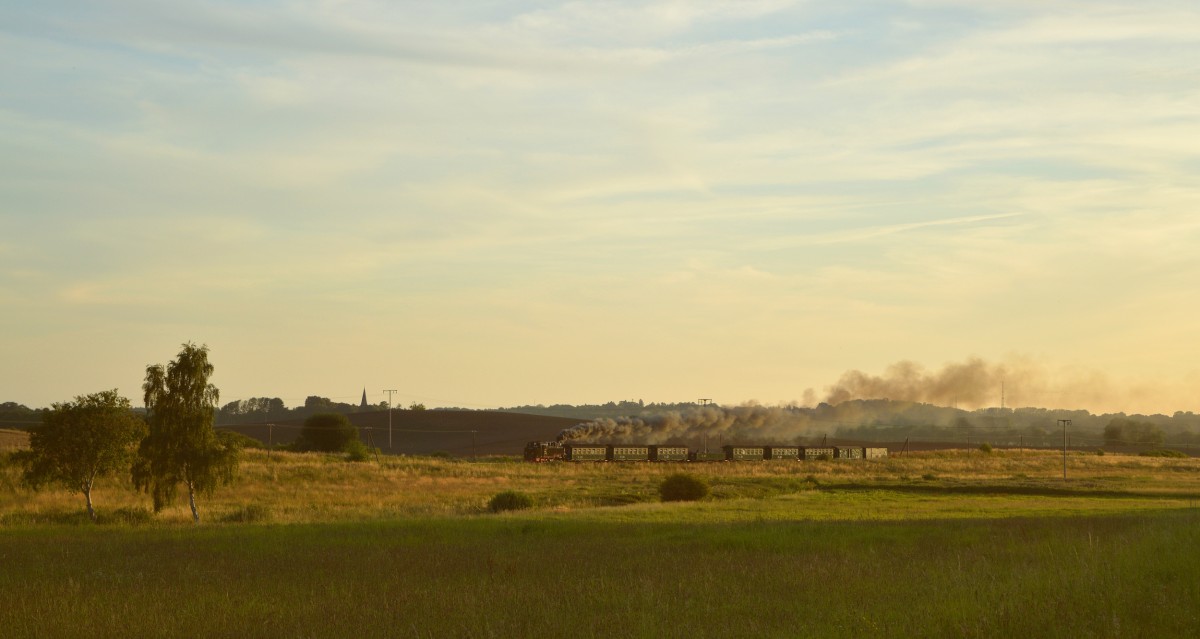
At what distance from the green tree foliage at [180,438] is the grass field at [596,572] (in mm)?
1778

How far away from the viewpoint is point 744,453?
5290 inches

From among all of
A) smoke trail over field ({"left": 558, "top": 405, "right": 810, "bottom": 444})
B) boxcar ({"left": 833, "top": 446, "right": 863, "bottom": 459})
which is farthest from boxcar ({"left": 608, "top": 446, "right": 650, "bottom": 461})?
boxcar ({"left": 833, "top": 446, "right": 863, "bottom": 459})

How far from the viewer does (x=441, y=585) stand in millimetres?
21422

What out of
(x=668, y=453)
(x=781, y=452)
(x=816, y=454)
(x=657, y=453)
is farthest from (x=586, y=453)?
(x=816, y=454)

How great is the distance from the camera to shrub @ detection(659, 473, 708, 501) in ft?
216

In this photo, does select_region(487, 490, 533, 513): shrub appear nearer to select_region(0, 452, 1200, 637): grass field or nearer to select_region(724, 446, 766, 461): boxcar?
select_region(0, 452, 1200, 637): grass field

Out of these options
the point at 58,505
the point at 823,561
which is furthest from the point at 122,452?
the point at 823,561

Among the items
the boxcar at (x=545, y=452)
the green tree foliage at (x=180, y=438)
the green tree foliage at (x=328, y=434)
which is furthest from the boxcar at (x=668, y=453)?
the green tree foliage at (x=180, y=438)

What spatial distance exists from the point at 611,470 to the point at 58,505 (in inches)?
2457

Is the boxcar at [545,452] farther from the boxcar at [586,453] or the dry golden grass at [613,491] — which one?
the dry golden grass at [613,491]

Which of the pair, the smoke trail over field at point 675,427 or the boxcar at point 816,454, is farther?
the smoke trail over field at point 675,427

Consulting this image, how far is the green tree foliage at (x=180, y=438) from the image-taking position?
161 feet

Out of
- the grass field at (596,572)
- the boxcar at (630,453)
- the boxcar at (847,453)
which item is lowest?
the boxcar at (847,453)

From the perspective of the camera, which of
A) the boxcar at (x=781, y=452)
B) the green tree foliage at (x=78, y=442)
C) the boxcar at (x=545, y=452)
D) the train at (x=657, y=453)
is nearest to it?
the green tree foliage at (x=78, y=442)
